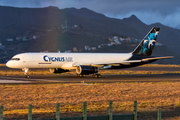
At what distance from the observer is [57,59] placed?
5078 cm

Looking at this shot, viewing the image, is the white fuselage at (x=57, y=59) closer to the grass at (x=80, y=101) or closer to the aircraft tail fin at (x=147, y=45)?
the aircraft tail fin at (x=147, y=45)

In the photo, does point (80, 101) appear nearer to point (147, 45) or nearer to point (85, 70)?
point (85, 70)

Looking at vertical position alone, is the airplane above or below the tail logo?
below

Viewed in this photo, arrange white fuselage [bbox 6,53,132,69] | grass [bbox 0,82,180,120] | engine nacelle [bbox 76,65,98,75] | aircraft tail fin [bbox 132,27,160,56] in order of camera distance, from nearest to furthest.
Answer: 1. grass [bbox 0,82,180,120]
2. white fuselage [bbox 6,53,132,69]
3. engine nacelle [bbox 76,65,98,75]
4. aircraft tail fin [bbox 132,27,160,56]

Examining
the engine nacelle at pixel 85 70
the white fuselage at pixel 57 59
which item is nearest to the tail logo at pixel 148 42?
the white fuselage at pixel 57 59

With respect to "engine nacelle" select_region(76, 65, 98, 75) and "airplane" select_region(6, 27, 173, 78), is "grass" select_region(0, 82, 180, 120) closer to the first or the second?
"engine nacelle" select_region(76, 65, 98, 75)

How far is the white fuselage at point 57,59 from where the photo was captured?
160 feet

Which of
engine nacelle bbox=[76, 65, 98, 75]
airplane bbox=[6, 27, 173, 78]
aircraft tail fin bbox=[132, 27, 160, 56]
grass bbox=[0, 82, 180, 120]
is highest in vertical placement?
aircraft tail fin bbox=[132, 27, 160, 56]

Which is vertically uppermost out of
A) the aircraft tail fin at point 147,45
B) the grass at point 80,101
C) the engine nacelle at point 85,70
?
the aircraft tail fin at point 147,45

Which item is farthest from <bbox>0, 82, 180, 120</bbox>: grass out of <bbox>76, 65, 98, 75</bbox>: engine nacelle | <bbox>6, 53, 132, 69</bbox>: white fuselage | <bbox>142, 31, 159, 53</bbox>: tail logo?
<bbox>142, 31, 159, 53</bbox>: tail logo

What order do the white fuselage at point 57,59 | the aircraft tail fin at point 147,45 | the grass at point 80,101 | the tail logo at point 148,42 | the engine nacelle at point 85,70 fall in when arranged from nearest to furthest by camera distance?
the grass at point 80,101, the white fuselage at point 57,59, the engine nacelle at point 85,70, the aircraft tail fin at point 147,45, the tail logo at point 148,42

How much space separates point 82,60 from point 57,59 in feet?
14.9

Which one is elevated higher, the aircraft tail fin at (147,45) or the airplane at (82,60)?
the aircraft tail fin at (147,45)

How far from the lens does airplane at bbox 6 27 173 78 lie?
161 feet
